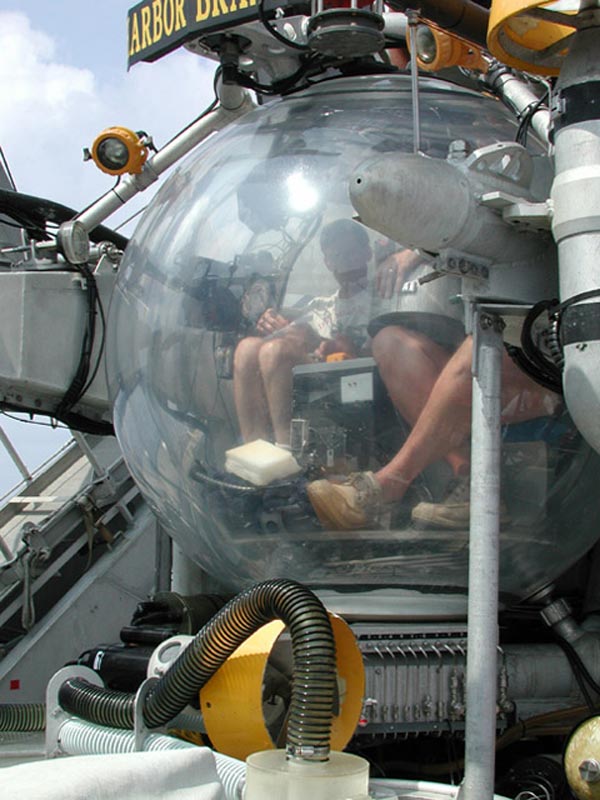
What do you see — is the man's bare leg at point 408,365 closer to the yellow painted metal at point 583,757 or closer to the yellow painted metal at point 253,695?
the yellow painted metal at point 253,695

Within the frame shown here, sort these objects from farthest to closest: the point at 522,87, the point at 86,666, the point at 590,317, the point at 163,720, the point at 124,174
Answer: the point at 124,174
the point at 522,87
the point at 86,666
the point at 163,720
the point at 590,317

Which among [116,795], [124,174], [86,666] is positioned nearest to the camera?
[116,795]

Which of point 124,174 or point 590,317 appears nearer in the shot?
point 590,317

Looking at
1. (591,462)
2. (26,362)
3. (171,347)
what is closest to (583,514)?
(591,462)

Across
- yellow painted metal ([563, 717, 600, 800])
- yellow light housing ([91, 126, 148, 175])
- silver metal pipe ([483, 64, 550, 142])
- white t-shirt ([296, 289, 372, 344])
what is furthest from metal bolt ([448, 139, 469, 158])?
yellow light housing ([91, 126, 148, 175])

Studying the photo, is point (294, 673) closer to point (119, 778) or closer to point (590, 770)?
point (119, 778)

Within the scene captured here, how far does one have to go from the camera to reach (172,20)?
162 inches

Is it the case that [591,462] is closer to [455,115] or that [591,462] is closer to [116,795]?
[455,115]

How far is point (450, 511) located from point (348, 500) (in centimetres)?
27

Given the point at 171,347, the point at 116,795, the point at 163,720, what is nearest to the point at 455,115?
the point at 171,347

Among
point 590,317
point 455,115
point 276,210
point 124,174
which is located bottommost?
point 590,317

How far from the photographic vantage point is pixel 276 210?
337 centimetres

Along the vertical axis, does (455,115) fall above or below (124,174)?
below

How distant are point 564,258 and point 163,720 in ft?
5.08
